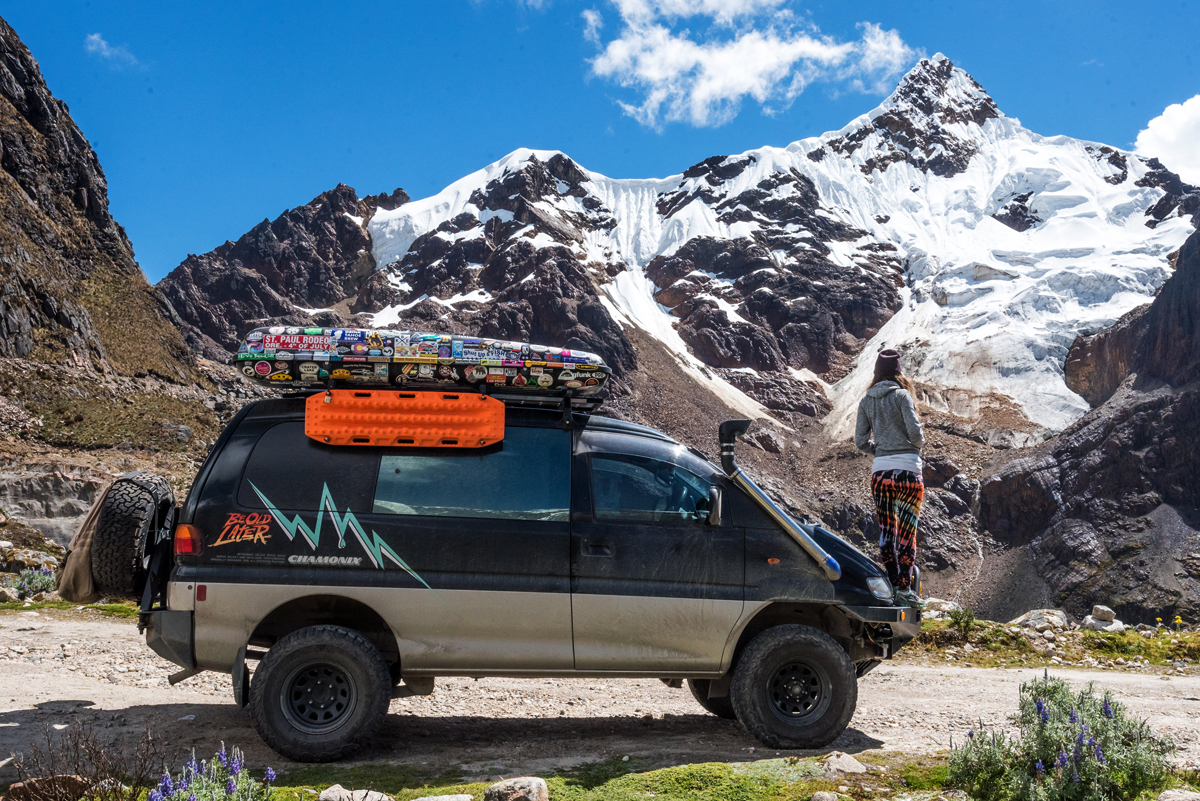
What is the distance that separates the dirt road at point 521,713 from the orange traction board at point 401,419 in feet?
6.99

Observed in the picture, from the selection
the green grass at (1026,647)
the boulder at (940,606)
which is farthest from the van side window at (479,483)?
the boulder at (940,606)

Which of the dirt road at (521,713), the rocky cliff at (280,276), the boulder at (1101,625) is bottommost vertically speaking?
the dirt road at (521,713)

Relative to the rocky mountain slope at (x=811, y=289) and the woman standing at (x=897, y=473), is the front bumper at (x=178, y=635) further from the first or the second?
the rocky mountain slope at (x=811, y=289)

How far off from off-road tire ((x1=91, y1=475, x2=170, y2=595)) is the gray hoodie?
5.73 meters

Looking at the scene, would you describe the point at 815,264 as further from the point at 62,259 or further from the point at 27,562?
the point at 27,562

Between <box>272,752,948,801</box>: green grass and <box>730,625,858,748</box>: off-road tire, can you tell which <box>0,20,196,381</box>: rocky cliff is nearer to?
<box>272,752,948,801</box>: green grass

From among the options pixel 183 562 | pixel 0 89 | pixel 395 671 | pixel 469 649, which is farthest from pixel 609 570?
pixel 0 89

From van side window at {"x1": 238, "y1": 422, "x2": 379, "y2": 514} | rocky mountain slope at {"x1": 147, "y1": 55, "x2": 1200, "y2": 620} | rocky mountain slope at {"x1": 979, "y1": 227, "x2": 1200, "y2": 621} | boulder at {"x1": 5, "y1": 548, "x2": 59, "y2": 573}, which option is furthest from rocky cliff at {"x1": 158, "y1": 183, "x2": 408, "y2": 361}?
van side window at {"x1": 238, "y1": 422, "x2": 379, "y2": 514}

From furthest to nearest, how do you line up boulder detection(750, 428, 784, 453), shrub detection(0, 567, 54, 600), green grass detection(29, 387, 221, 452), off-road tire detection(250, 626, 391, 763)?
boulder detection(750, 428, 784, 453) → green grass detection(29, 387, 221, 452) → shrub detection(0, 567, 54, 600) → off-road tire detection(250, 626, 391, 763)

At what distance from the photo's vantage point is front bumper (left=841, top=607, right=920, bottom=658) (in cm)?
571

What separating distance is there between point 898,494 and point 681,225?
578ft

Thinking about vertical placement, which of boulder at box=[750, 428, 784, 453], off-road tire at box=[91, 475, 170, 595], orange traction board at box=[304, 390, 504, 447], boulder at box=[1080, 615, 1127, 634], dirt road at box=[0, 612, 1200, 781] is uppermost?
boulder at box=[750, 428, 784, 453]

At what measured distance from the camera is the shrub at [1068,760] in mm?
4219

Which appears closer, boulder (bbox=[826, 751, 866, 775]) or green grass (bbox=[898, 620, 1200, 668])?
boulder (bbox=[826, 751, 866, 775])
